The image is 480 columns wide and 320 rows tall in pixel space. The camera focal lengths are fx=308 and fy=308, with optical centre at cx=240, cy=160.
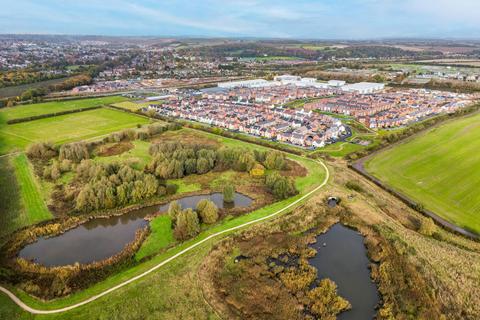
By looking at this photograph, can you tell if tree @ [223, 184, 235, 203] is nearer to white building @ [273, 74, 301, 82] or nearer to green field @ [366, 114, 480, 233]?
green field @ [366, 114, 480, 233]

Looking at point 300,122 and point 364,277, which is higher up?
point 300,122

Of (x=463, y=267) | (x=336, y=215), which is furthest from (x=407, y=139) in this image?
(x=463, y=267)

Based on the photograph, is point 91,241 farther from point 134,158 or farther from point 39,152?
point 39,152

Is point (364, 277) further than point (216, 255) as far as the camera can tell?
No

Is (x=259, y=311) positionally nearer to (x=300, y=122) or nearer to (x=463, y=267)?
(x=463, y=267)

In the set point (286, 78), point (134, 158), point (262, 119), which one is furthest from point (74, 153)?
point (286, 78)

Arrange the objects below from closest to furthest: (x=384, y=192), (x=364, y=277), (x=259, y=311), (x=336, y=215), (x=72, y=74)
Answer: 1. (x=259, y=311)
2. (x=364, y=277)
3. (x=336, y=215)
4. (x=384, y=192)
5. (x=72, y=74)

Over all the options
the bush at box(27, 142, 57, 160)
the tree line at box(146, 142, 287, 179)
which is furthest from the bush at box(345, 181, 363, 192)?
the bush at box(27, 142, 57, 160)
